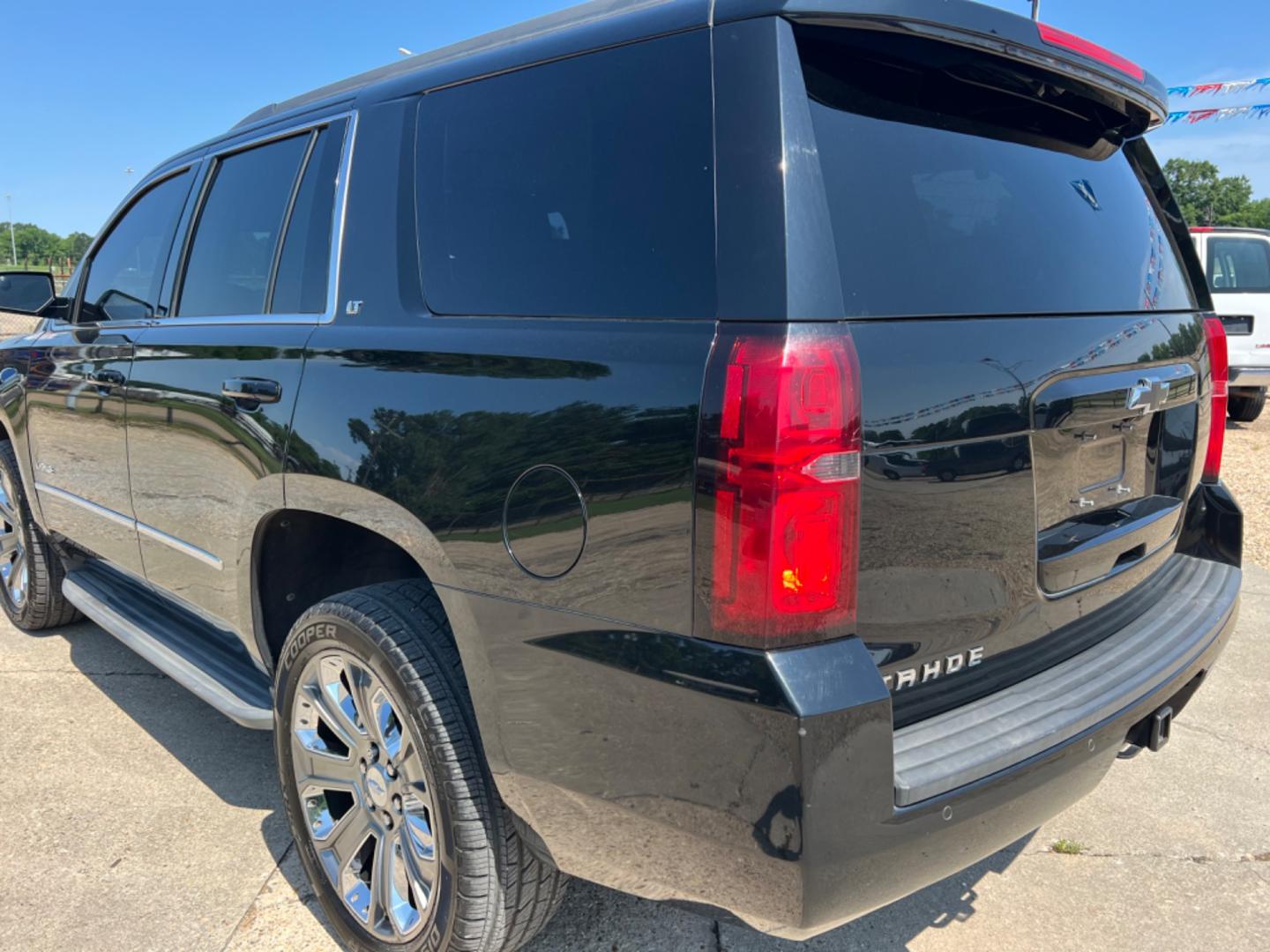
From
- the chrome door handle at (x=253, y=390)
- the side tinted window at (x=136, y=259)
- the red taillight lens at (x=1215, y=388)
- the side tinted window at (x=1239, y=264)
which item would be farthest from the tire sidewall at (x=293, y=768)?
the side tinted window at (x=1239, y=264)

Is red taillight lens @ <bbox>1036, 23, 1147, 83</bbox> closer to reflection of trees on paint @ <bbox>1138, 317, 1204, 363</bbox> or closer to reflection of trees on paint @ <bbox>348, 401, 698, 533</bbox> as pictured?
reflection of trees on paint @ <bbox>1138, 317, 1204, 363</bbox>

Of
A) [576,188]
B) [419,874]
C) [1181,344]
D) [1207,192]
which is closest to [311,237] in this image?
[576,188]

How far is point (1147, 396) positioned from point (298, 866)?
99.8 inches

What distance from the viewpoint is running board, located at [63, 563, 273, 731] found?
110 inches

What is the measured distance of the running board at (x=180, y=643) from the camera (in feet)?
9.21

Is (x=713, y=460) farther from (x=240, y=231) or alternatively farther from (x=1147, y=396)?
(x=240, y=231)

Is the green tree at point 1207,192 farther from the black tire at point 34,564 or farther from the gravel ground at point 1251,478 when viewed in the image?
the black tire at point 34,564

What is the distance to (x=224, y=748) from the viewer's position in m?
3.53

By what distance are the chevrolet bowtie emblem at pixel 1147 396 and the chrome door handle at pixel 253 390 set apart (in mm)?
1980

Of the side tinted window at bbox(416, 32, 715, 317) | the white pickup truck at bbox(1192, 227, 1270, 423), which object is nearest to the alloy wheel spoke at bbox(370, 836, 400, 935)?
the side tinted window at bbox(416, 32, 715, 317)

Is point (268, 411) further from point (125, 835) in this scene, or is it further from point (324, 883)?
point (125, 835)

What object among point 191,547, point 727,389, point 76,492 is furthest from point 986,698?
point 76,492

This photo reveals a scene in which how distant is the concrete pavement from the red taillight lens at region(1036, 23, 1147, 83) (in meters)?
1.91

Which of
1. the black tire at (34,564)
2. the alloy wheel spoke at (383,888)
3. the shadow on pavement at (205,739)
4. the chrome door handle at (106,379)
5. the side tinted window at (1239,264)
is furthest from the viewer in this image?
the side tinted window at (1239,264)
